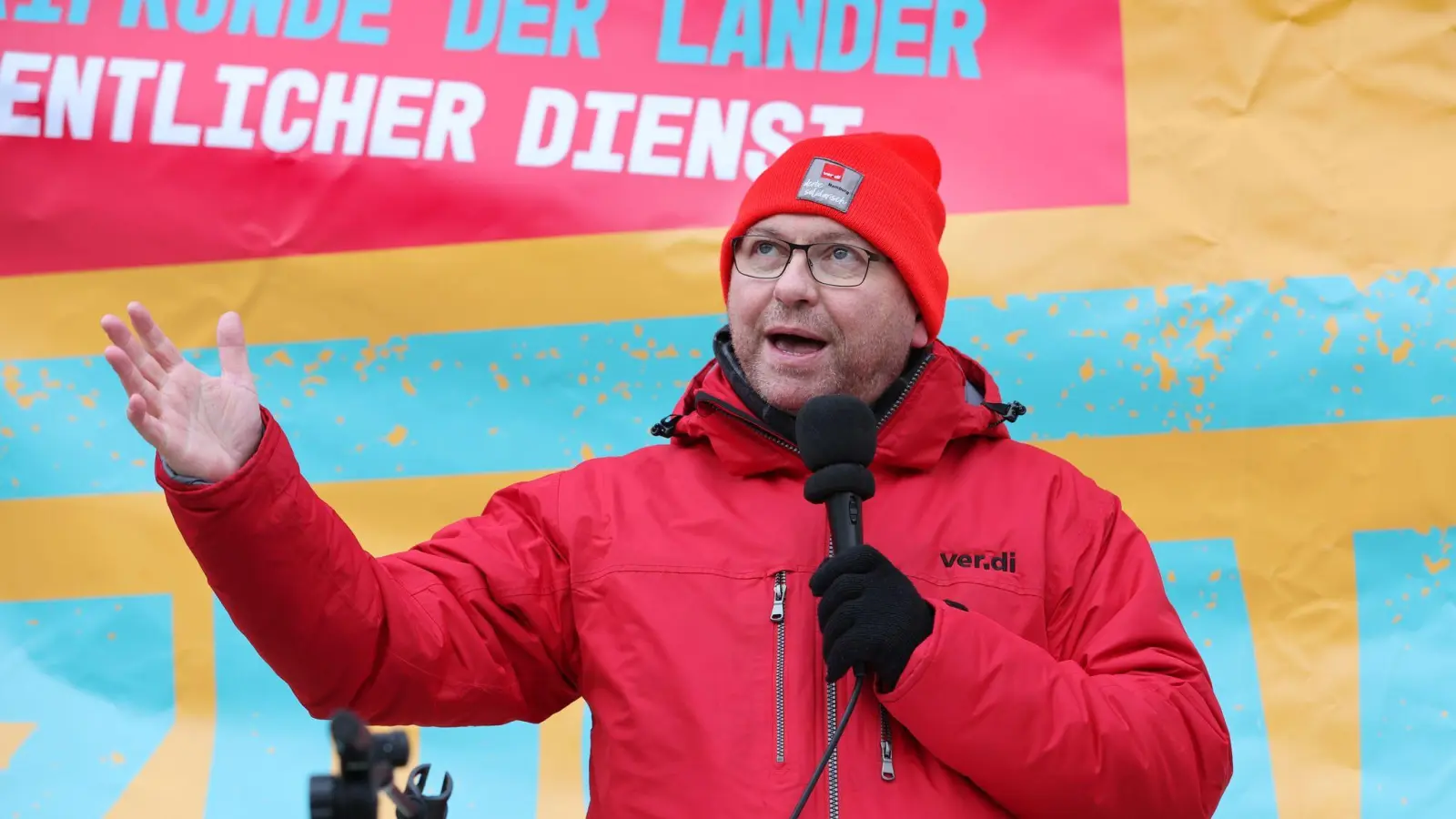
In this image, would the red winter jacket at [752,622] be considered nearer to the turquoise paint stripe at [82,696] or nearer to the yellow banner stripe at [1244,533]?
the yellow banner stripe at [1244,533]

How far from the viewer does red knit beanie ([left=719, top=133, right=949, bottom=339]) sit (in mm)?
2566

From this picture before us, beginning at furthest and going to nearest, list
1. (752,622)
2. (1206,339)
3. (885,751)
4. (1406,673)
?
(1206,339) < (1406,673) < (752,622) < (885,751)

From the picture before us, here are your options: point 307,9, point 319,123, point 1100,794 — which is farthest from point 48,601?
point 1100,794

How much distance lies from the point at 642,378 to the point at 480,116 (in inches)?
24.1

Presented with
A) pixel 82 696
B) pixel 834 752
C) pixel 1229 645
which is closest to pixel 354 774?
pixel 834 752

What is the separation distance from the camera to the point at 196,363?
327 centimetres

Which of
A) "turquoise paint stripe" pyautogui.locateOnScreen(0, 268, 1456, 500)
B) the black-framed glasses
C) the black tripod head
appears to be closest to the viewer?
the black tripod head

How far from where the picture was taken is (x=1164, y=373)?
3127 millimetres

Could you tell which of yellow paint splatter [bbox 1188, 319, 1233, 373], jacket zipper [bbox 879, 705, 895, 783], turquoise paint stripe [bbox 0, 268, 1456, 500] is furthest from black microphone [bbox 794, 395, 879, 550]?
yellow paint splatter [bbox 1188, 319, 1233, 373]

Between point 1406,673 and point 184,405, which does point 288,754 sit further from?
point 1406,673

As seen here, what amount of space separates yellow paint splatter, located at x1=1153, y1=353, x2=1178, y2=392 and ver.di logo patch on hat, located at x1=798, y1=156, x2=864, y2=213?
835 millimetres

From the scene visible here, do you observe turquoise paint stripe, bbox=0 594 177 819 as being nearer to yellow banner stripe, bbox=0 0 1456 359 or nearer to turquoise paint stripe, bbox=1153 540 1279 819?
yellow banner stripe, bbox=0 0 1456 359

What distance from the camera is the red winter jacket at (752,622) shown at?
2109mm

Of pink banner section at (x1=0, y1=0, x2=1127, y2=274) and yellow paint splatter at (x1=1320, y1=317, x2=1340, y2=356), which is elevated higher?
pink banner section at (x1=0, y1=0, x2=1127, y2=274)
